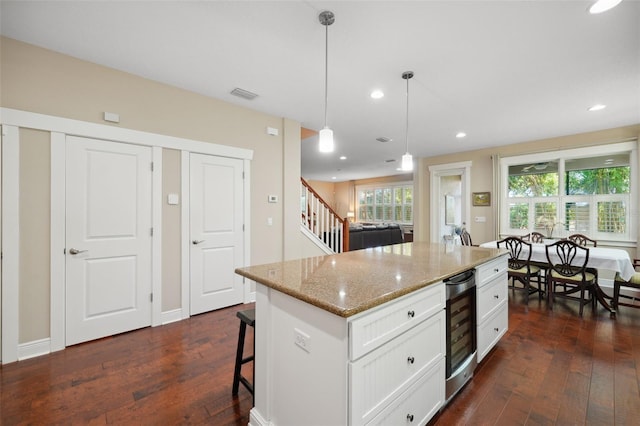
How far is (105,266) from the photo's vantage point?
8.96 ft

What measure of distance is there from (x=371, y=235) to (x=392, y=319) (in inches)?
262

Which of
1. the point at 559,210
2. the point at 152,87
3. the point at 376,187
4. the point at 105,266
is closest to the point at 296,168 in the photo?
the point at 152,87

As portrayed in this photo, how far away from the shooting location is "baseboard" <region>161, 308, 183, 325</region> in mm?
3076

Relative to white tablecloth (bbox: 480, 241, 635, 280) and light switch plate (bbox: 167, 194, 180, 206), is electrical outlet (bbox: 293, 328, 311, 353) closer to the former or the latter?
light switch plate (bbox: 167, 194, 180, 206)

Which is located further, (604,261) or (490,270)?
(604,261)

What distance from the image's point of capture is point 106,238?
8.97 ft

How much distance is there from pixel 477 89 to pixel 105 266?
4.38 metres

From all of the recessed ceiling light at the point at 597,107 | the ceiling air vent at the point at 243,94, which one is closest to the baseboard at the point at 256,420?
the ceiling air vent at the point at 243,94

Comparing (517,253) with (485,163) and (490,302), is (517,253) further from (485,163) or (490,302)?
(485,163)

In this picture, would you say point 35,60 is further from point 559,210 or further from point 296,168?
point 559,210

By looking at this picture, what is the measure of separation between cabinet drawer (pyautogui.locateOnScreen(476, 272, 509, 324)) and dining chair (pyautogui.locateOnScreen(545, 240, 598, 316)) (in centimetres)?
158

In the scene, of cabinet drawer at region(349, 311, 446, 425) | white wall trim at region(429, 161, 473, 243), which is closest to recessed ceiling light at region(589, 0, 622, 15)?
cabinet drawer at region(349, 311, 446, 425)

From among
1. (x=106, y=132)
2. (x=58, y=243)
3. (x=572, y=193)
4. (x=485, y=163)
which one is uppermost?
(x=485, y=163)

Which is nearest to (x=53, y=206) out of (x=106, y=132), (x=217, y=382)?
(x=106, y=132)
